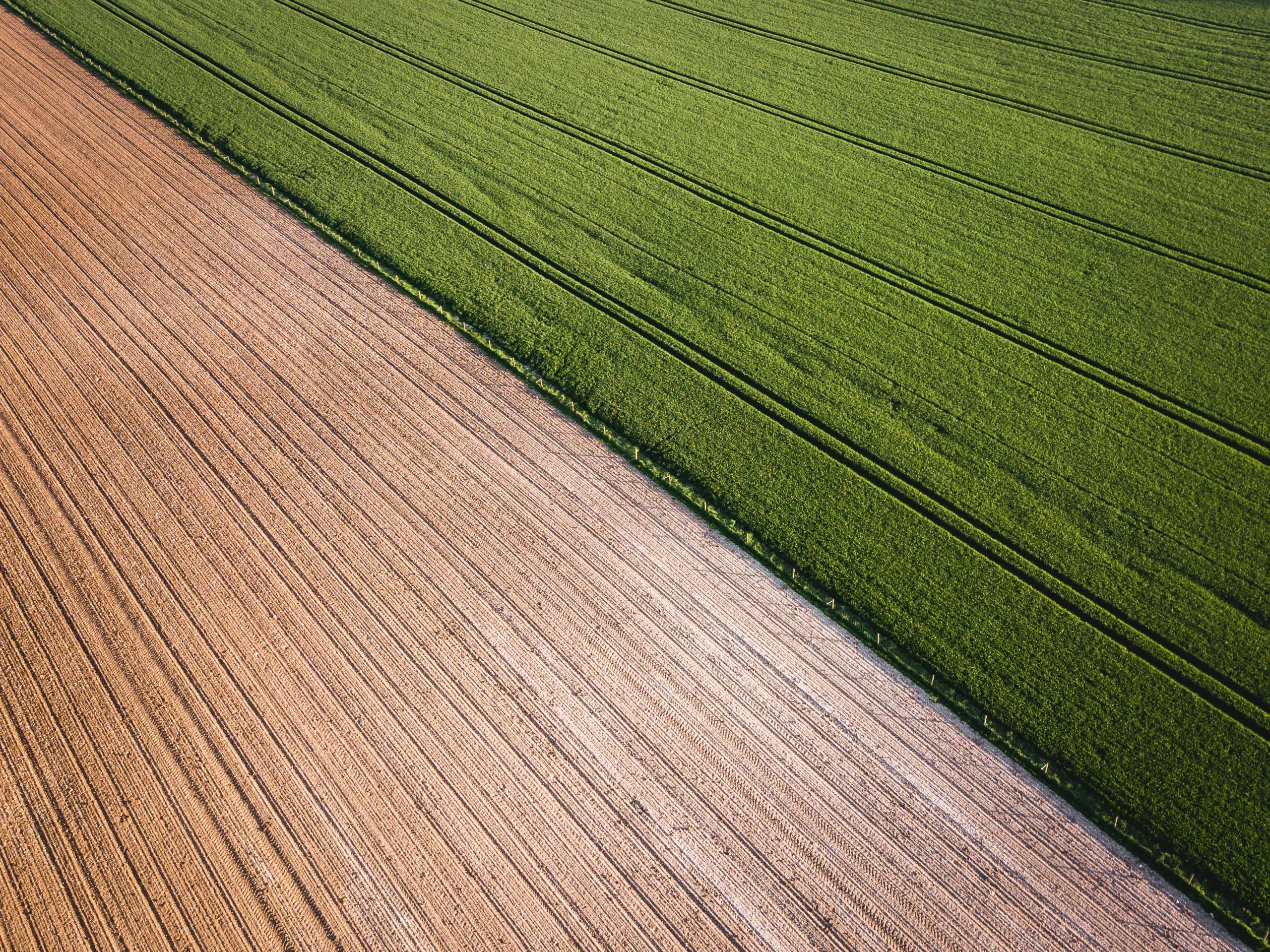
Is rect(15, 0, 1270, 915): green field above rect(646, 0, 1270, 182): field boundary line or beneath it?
beneath

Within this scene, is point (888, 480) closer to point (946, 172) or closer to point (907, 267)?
point (907, 267)

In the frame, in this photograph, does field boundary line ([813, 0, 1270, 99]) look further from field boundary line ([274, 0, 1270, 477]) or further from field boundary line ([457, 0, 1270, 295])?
field boundary line ([274, 0, 1270, 477])

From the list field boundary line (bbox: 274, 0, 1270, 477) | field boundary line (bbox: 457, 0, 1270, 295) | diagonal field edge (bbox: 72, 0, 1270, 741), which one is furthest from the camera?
field boundary line (bbox: 457, 0, 1270, 295)

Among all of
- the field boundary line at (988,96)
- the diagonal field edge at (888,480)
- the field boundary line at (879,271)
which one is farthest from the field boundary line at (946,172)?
the diagonal field edge at (888,480)

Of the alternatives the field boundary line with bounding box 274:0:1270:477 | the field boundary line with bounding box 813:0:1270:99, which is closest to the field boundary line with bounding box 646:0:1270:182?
the field boundary line with bounding box 813:0:1270:99

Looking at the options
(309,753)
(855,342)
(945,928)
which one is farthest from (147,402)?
(945,928)

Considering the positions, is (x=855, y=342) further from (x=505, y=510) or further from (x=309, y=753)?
(x=309, y=753)

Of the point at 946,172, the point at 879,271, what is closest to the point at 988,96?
the point at 946,172
